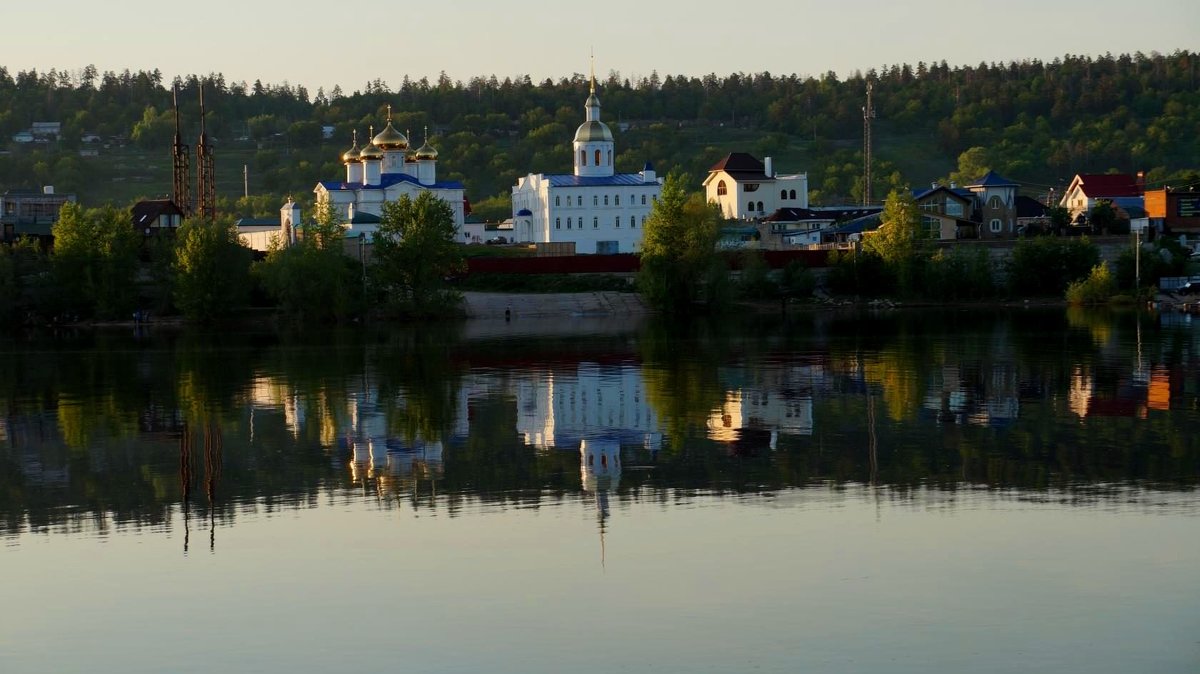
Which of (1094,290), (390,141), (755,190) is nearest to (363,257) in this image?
(390,141)

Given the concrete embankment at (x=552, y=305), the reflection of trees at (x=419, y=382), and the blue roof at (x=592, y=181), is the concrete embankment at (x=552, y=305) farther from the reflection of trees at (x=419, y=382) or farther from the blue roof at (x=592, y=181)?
the blue roof at (x=592, y=181)

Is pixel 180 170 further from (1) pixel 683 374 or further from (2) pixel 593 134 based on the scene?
(1) pixel 683 374

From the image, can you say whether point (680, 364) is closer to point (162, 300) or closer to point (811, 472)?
point (811, 472)

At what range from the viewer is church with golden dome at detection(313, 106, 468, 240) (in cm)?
9519

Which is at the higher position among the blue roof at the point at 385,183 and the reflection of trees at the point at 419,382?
the blue roof at the point at 385,183

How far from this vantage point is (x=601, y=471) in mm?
24172

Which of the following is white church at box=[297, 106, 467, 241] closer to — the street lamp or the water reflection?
the street lamp

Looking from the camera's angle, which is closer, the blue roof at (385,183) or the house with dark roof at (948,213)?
the house with dark roof at (948,213)

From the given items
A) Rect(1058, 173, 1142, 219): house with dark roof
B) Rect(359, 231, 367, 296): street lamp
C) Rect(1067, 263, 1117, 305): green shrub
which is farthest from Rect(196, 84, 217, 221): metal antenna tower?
Rect(1058, 173, 1142, 219): house with dark roof

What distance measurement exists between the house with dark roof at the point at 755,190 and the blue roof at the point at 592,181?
16.8m

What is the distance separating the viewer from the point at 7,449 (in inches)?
1112

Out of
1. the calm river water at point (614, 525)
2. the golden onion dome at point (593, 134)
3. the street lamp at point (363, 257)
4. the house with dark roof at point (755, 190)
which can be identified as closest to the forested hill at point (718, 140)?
the house with dark roof at point (755, 190)

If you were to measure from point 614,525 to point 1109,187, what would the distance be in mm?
93069

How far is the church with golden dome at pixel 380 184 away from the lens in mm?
95188
